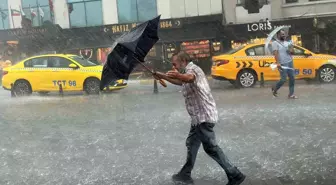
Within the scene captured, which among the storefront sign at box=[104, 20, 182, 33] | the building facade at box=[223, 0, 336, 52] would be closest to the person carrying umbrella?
the building facade at box=[223, 0, 336, 52]

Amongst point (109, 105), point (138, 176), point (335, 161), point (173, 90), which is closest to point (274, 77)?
point (173, 90)

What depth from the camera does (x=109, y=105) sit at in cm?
1255

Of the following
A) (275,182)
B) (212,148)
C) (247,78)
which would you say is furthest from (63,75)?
(275,182)

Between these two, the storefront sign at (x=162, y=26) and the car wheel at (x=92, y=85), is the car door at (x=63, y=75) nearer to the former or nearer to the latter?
the car wheel at (x=92, y=85)

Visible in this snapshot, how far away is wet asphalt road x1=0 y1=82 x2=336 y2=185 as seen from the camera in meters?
5.83

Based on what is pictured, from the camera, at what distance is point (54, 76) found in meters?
15.9

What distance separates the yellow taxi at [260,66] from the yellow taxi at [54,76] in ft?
12.6

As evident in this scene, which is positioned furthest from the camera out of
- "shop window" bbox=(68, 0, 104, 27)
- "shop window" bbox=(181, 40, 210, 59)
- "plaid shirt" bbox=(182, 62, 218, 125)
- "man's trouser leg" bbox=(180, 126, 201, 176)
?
"shop window" bbox=(68, 0, 104, 27)

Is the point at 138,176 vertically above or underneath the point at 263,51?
underneath

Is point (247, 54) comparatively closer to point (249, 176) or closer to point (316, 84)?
point (316, 84)

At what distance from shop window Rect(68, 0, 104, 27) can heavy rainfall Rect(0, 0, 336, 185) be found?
Result: 4756mm

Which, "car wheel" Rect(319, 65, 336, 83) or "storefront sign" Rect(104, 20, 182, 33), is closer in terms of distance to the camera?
"car wheel" Rect(319, 65, 336, 83)

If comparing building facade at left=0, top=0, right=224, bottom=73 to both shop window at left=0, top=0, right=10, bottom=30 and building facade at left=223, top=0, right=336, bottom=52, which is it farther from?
building facade at left=223, top=0, right=336, bottom=52

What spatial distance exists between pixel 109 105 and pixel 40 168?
6.20 meters
